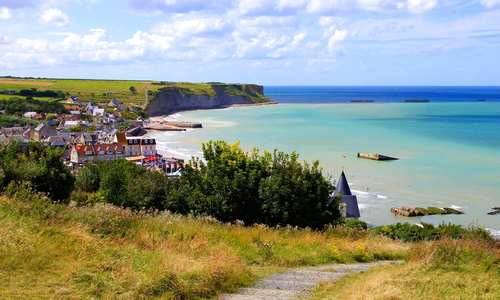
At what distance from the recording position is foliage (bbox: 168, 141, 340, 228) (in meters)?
18.0

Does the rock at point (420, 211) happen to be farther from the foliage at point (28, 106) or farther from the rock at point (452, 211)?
the foliage at point (28, 106)

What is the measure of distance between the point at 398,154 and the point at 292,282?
228 ft

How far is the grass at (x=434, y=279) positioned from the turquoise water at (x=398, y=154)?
2890 centimetres

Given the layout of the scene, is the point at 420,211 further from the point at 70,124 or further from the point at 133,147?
the point at 70,124

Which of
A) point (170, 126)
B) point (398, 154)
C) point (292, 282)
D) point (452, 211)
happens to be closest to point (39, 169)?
point (292, 282)

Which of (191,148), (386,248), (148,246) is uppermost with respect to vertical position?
(148,246)

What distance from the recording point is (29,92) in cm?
15488

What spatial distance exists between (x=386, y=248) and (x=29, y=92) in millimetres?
157750

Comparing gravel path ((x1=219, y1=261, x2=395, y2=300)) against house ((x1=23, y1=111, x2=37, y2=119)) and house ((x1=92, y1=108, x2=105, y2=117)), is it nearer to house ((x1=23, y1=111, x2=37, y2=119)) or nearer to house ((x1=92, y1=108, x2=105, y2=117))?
house ((x1=23, y1=111, x2=37, y2=119))

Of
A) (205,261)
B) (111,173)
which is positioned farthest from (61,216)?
(111,173)

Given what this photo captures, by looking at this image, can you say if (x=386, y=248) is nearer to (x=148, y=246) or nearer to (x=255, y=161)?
(x=148, y=246)

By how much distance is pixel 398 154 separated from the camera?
2953 inches

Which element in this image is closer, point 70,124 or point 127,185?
point 127,185

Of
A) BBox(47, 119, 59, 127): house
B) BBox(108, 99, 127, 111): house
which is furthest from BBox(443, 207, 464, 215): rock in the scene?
BBox(108, 99, 127, 111): house
